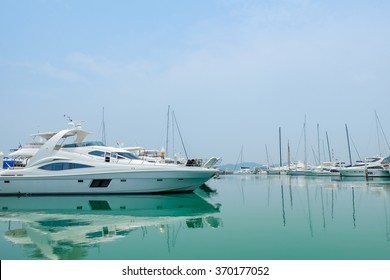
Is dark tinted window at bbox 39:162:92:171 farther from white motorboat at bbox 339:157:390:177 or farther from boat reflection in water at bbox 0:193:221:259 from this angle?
white motorboat at bbox 339:157:390:177

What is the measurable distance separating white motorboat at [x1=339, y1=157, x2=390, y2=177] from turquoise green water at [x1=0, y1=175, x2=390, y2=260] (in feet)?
119

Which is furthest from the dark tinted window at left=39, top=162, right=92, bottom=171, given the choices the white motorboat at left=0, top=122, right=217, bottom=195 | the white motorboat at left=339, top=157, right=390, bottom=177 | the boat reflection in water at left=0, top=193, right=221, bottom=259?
the white motorboat at left=339, top=157, right=390, bottom=177

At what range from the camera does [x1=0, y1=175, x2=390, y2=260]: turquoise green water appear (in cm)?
813

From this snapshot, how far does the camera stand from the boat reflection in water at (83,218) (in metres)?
9.45

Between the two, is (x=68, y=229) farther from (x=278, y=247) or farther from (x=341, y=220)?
(x=341, y=220)

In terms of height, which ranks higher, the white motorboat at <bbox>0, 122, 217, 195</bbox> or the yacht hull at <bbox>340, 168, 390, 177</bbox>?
the white motorboat at <bbox>0, 122, 217, 195</bbox>

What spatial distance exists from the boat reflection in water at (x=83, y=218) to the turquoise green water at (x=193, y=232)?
1.2 inches

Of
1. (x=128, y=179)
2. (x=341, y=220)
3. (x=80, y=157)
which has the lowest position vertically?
→ (x=341, y=220)

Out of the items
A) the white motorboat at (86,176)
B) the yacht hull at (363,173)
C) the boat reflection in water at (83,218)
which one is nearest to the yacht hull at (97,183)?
the white motorboat at (86,176)

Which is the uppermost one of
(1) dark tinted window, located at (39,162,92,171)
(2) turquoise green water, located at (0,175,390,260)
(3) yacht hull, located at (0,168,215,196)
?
(1) dark tinted window, located at (39,162,92,171)

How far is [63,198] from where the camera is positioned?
68.6 ft

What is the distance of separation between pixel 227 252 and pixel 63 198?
51.4 feet

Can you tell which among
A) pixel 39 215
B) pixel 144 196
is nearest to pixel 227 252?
pixel 39 215

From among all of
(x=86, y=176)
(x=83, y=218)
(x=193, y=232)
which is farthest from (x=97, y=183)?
(x=193, y=232)
